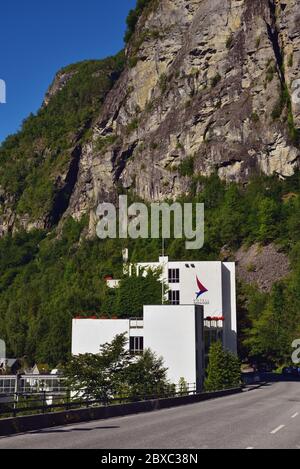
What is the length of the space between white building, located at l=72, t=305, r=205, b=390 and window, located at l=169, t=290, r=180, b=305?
18.0 metres

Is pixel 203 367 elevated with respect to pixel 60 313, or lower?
lower

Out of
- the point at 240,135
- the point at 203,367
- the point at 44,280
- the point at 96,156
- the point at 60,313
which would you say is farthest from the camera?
the point at 96,156

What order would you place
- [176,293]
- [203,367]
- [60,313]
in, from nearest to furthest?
1. [203,367]
2. [176,293]
3. [60,313]

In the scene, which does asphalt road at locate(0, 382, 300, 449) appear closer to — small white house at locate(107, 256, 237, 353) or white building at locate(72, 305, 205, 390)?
white building at locate(72, 305, 205, 390)

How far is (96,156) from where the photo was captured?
17962cm

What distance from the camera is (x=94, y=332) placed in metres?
66.1

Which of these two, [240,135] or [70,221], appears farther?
[70,221]

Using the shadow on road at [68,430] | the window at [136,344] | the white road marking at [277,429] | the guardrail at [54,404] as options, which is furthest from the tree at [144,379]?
the white road marking at [277,429]

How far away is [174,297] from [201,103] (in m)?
85.4

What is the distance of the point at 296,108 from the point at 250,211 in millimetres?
27331

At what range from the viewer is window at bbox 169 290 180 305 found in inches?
3283

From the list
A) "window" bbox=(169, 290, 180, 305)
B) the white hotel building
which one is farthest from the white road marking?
"window" bbox=(169, 290, 180, 305)

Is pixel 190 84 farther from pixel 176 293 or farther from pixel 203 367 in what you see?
pixel 203 367

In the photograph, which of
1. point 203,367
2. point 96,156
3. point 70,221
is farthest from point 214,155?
point 203,367
